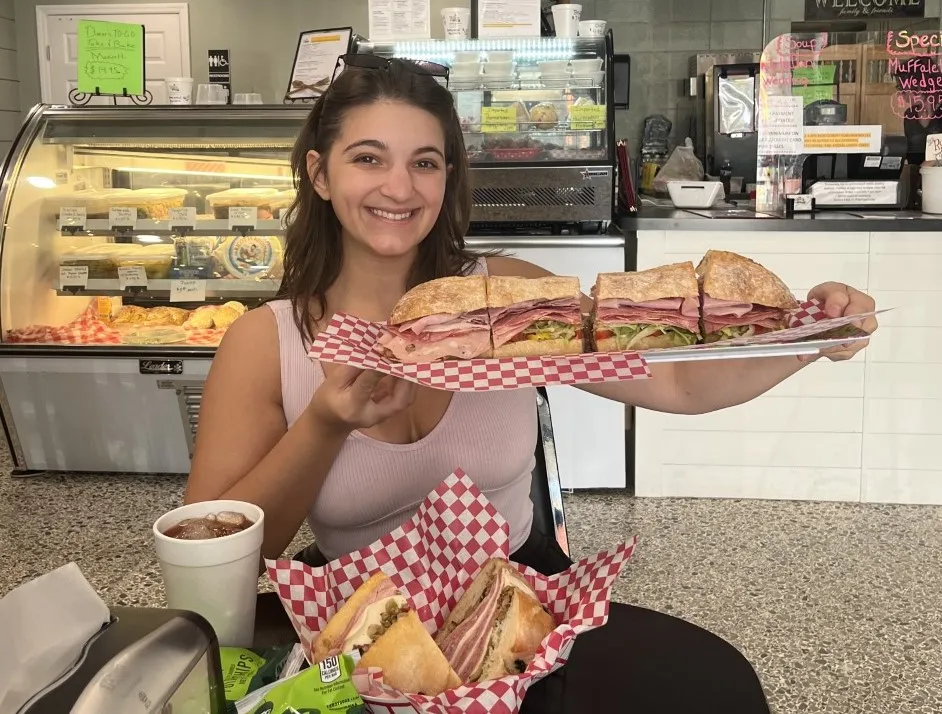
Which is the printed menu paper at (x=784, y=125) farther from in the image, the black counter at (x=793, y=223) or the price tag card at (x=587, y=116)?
the price tag card at (x=587, y=116)

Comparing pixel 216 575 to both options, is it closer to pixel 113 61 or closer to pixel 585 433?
pixel 585 433

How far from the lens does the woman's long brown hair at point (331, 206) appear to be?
5.28ft

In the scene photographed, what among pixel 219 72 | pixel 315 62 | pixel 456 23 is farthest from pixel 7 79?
pixel 456 23

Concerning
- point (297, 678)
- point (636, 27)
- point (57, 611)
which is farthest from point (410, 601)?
point (636, 27)

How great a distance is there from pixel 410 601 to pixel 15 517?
3.03 m

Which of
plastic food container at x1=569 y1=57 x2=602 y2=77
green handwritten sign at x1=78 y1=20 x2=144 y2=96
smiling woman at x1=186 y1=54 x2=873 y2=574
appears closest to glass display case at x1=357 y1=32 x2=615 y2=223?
plastic food container at x1=569 y1=57 x2=602 y2=77

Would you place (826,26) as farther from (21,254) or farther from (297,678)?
(297,678)

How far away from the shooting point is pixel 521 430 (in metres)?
1.61

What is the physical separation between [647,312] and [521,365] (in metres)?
0.35

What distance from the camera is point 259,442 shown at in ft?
4.96

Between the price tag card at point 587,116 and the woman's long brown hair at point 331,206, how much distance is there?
1.78 meters

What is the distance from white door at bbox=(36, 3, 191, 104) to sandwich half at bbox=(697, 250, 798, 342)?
5606mm

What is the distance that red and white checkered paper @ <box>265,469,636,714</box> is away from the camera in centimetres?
88

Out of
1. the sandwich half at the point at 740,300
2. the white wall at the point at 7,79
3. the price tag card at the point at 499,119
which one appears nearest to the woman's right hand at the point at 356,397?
the sandwich half at the point at 740,300
